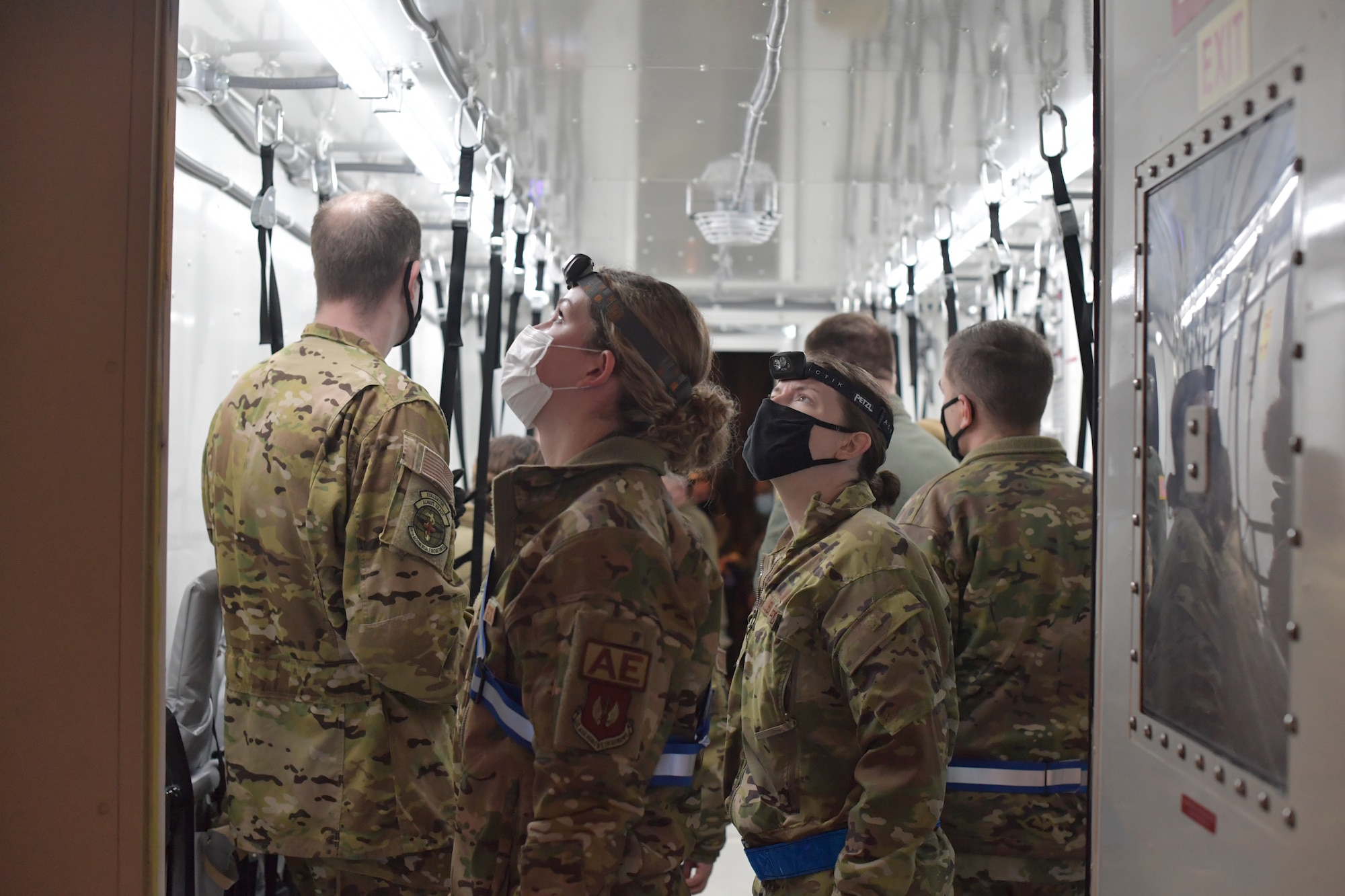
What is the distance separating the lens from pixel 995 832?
206 centimetres

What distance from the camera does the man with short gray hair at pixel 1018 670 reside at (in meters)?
2.07

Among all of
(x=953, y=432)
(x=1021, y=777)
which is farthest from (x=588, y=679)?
(x=953, y=432)

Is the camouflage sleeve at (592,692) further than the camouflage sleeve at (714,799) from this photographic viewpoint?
No

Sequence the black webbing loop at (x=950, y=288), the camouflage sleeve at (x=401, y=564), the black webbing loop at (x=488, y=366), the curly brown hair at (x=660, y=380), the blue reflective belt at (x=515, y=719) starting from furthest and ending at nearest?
the black webbing loop at (x=950, y=288)
the black webbing loop at (x=488, y=366)
the camouflage sleeve at (x=401, y=564)
the curly brown hair at (x=660, y=380)
the blue reflective belt at (x=515, y=719)

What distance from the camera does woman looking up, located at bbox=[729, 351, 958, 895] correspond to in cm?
156

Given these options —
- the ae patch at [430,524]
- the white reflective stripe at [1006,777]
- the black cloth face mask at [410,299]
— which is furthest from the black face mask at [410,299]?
the white reflective stripe at [1006,777]

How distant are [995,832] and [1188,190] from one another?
139 cm

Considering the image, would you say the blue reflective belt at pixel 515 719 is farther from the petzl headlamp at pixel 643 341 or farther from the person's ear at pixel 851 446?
the person's ear at pixel 851 446

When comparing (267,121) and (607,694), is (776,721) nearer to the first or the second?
(607,694)

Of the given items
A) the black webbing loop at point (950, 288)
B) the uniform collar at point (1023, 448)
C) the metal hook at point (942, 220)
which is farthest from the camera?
the metal hook at point (942, 220)

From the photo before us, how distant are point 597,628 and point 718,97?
1.84 m

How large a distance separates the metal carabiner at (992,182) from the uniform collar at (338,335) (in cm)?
186

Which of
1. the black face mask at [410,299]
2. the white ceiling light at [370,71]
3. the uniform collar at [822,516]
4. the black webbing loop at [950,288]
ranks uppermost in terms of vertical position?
the white ceiling light at [370,71]

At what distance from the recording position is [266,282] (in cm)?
247
